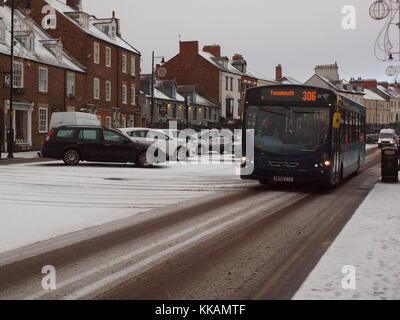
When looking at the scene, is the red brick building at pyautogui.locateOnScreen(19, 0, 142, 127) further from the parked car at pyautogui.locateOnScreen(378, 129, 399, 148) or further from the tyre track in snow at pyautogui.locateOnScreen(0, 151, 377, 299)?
the tyre track in snow at pyautogui.locateOnScreen(0, 151, 377, 299)

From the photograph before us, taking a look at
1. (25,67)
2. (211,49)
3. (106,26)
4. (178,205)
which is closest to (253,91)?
(178,205)

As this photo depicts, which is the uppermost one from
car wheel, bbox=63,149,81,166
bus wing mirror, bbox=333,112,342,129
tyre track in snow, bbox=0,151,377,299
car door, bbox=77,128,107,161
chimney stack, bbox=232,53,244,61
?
chimney stack, bbox=232,53,244,61

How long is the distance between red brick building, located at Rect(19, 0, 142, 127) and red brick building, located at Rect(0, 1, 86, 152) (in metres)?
1.48

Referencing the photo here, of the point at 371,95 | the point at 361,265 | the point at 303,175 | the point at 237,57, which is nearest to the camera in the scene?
the point at 361,265

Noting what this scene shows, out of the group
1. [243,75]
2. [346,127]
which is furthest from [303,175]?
[243,75]

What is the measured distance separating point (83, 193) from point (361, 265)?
8.26 meters

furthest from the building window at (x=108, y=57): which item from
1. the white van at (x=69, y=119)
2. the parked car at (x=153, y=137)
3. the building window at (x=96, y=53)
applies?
the parked car at (x=153, y=137)

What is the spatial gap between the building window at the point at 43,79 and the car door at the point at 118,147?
676 inches

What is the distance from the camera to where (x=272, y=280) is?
18.4 ft

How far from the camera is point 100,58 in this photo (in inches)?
1705

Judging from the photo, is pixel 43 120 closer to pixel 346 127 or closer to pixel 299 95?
pixel 346 127

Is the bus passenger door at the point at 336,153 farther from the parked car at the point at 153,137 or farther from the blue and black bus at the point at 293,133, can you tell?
the parked car at the point at 153,137

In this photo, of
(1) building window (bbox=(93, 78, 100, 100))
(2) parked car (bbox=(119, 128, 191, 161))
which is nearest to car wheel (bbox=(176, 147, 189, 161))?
(2) parked car (bbox=(119, 128, 191, 161))

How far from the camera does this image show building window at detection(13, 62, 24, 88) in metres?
33.0
